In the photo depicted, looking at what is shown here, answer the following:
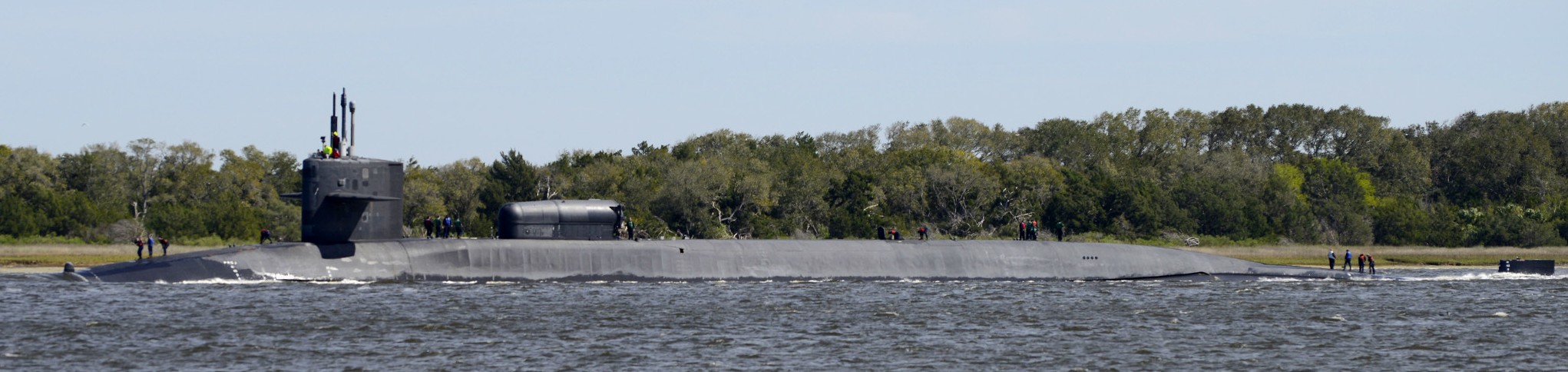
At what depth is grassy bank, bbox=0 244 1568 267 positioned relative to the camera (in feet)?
184

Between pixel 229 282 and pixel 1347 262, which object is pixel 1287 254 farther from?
pixel 229 282

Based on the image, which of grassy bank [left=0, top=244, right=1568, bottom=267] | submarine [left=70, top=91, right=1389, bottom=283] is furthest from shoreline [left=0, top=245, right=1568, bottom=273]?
submarine [left=70, top=91, right=1389, bottom=283]

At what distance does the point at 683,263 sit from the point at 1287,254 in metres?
38.5

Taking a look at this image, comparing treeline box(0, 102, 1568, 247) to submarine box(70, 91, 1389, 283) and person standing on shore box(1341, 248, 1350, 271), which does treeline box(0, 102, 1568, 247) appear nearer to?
person standing on shore box(1341, 248, 1350, 271)

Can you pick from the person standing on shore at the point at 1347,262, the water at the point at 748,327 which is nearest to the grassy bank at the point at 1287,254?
the person standing on shore at the point at 1347,262

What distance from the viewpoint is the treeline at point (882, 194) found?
76.9 metres

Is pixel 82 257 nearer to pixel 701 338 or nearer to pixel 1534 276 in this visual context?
pixel 701 338

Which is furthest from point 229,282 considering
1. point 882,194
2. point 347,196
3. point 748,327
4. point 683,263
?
point 882,194

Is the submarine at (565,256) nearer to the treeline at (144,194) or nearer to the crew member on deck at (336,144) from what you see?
the crew member on deck at (336,144)

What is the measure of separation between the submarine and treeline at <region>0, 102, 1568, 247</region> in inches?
1237

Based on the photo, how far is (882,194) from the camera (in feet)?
269

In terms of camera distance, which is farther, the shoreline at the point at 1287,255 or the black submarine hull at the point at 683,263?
the shoreline at the point at 1287,255

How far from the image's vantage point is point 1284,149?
370ft

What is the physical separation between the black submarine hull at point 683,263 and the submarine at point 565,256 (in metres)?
0.04
